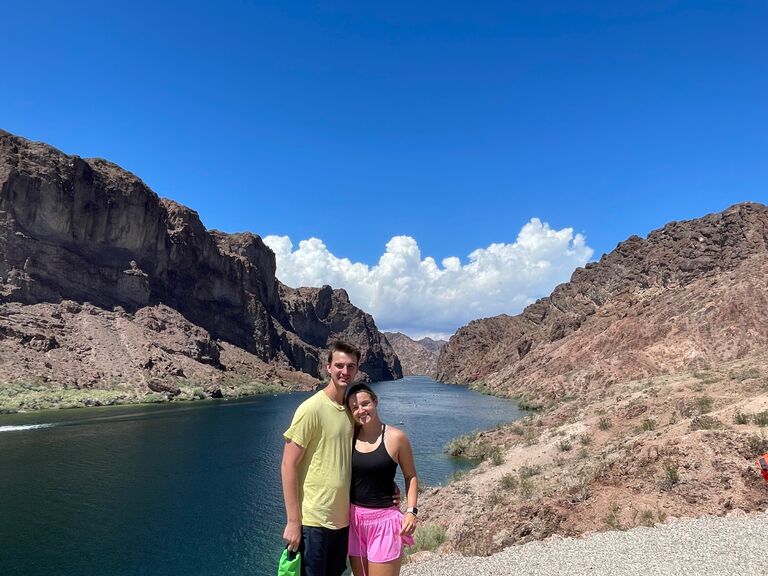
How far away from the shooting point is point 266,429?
52.3 m

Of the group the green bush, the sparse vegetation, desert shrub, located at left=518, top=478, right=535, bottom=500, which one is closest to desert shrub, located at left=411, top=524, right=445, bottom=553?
desert shrub, located at left=518, top=478, right=535, bottom=500

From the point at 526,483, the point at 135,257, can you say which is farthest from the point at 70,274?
the point at 526,483

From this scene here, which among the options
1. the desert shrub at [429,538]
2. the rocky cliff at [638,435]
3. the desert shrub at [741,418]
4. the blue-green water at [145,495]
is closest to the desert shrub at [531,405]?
the rocky cliff at [638,435]

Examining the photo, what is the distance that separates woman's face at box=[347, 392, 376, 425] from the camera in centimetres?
516

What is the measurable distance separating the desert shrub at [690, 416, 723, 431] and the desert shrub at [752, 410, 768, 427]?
0.96m

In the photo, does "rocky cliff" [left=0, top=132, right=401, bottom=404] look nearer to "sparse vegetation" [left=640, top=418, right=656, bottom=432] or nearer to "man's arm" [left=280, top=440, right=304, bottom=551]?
"sparse vegetation" [left=640, top=418, right=656, bottom=432]

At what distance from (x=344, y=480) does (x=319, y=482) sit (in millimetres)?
257

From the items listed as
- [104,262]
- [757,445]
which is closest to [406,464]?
[757,445]

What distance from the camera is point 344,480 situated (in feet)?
16.8

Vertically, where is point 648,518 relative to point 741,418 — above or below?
below

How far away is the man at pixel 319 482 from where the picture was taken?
16.2 feet

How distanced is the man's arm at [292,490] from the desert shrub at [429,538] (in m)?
10.8

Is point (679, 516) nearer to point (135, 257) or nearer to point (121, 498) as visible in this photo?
point (121, 498)

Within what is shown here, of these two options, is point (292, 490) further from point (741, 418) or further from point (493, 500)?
point (741, 418)
